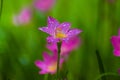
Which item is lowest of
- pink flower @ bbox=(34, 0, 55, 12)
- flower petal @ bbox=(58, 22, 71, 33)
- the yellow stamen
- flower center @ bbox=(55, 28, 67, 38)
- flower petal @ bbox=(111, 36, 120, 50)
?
the yellow stamen

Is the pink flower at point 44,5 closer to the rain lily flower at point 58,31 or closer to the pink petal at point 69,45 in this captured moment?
the pink petal at point 69,45

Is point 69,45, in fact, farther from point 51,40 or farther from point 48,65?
point 51,40

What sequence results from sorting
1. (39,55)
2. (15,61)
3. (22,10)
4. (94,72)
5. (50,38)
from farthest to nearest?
(22,10), (39,55), (94,72), (15,61), (50,38)

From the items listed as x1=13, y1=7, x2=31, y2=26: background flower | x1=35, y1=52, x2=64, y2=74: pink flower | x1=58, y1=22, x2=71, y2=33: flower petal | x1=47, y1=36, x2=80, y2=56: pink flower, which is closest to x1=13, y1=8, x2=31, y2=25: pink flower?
x1=13, y1=7, x2=31, y2=26: background flower

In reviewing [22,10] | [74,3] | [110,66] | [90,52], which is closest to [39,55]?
[90,52]

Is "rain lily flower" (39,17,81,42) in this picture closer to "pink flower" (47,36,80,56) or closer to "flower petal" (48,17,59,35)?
"flower petal" (48,17,59,35)

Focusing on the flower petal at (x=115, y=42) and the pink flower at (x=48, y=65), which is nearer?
the flower petal at (x=115, y=42)

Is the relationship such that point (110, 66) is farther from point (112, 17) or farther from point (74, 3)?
point (74, 3)

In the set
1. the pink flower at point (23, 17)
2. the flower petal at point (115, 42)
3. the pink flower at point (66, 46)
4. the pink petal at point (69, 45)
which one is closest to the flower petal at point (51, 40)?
the flower petal at point (115, 42)
